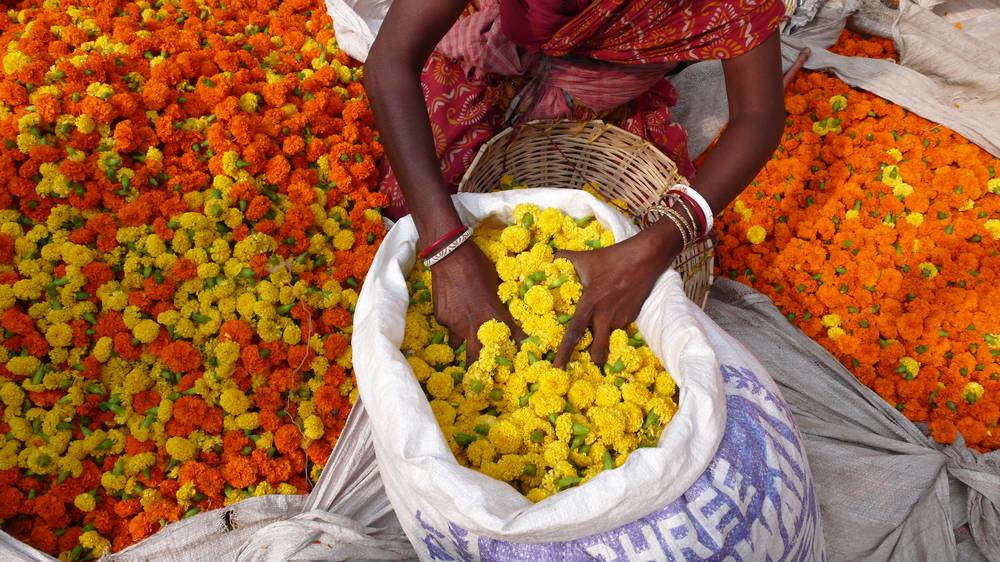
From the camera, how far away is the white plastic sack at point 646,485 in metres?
1.26

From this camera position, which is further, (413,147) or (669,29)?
(669,29)

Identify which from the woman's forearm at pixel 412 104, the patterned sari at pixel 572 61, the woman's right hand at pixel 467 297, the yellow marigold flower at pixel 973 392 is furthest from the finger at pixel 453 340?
the yellow marigold flower at pixel 973 392

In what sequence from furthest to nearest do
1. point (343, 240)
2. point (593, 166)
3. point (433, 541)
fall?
point (593, 166) < point (343, 240) < point (433, 541)

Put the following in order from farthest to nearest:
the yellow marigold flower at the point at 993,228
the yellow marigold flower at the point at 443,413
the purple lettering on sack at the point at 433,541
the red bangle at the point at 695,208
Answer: the yellow marigold flower at the point at 993,228 → the red bangle at the point at 695,208 → the yellow marigold flower at the point at 443,413 → the purple lettering on sack at the point at 433,541

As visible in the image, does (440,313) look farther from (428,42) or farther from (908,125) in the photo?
(908,125)

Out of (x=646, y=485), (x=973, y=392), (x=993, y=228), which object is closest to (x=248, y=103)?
(x=646, y=485)

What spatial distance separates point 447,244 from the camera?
165 cm

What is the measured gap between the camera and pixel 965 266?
7.97 ft

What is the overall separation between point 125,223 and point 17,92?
55cm

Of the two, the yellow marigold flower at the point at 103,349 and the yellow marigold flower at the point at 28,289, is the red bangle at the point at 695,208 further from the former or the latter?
the yellow marigold flower at the point at 28,289

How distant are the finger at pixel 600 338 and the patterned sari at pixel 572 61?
86cm

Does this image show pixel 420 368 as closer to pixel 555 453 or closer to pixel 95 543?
pixel 555 453

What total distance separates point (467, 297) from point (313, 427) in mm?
570

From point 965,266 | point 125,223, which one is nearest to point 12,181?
point 125,223
